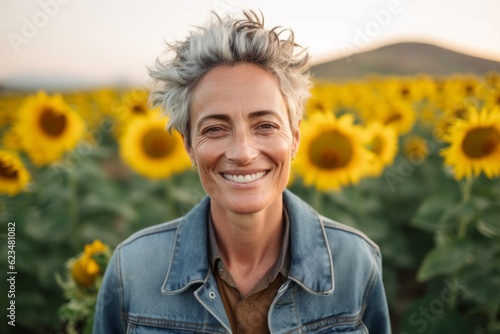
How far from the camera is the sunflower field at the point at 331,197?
3018 mm

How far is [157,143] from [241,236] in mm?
1975

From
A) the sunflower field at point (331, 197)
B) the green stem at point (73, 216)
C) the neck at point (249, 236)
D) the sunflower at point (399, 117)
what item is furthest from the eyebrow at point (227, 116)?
the sunflower at point (399, 117)

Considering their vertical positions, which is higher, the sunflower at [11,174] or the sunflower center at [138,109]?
the sunflower center at [138,109]

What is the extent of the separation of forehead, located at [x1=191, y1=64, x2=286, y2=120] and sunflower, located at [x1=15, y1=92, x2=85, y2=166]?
7.68 feet

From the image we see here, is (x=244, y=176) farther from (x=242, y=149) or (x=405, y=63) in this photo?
(x=405, y=63)

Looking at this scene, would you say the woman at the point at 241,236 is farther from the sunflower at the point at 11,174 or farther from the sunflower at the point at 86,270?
the sunflower at the point at 11,174

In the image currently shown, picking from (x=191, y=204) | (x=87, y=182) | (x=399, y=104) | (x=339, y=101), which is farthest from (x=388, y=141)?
(x=339, y=101)

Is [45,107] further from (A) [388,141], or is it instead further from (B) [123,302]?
(A) [388,141]

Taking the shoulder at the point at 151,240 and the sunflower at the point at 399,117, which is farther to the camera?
the sunflower at the point at 399,117

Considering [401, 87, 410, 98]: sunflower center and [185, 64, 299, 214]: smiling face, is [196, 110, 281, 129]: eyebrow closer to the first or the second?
[185, 64, 299, 214]: smiling face

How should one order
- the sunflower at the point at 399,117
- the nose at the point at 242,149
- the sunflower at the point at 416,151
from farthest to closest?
the sunflower at the point at 399,117 < the sunflower at the point at 416,151 < the nose at the point at 242,149

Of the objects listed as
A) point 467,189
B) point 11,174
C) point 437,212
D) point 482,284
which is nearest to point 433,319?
point 482,284

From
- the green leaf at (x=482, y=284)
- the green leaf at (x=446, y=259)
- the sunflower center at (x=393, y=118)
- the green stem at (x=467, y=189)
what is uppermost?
the sunflower center at (x=393, y=118)

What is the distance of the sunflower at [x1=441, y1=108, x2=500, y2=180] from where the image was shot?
2912 millimetres
